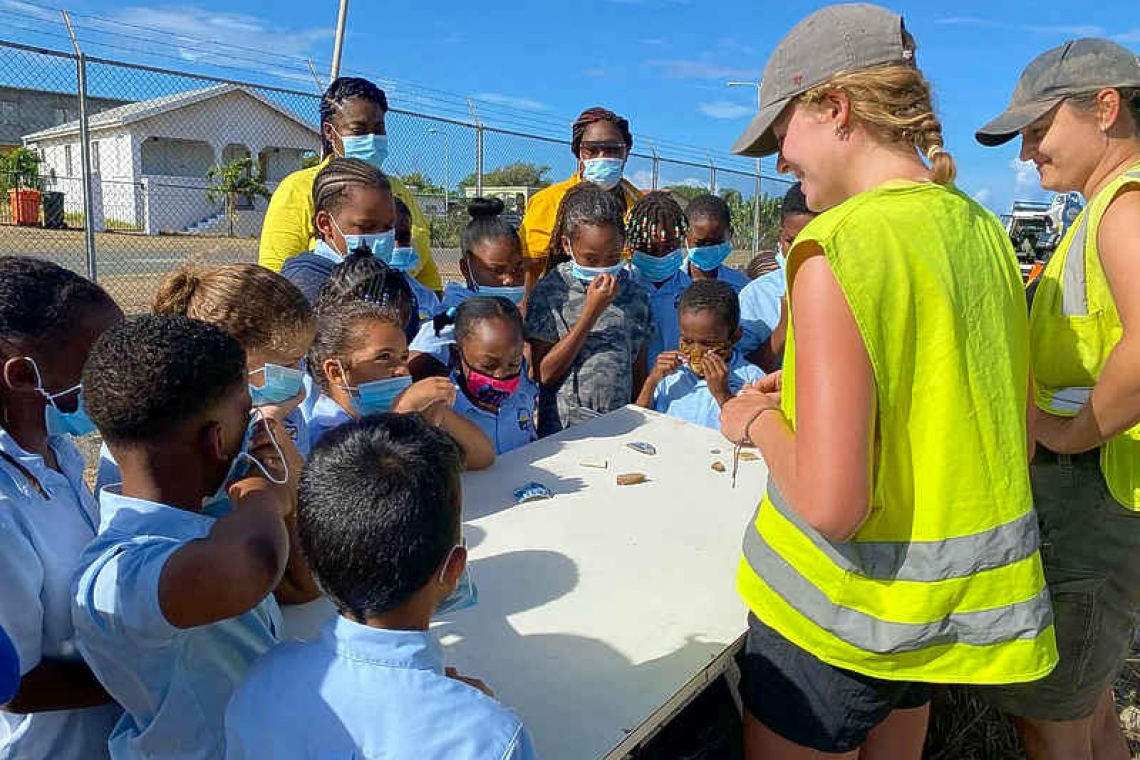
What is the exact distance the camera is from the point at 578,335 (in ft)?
9.96

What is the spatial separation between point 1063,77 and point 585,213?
181cm

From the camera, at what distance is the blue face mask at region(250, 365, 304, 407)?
170 cm

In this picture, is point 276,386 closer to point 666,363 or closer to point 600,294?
point 600,294

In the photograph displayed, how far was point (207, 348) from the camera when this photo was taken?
122 cm

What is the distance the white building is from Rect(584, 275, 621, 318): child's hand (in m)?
19.5

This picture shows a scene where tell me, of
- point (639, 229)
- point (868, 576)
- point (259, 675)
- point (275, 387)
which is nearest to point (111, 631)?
point (259, 675)

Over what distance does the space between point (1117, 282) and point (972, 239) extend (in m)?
0.56

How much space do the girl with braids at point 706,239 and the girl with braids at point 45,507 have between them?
3029 mm

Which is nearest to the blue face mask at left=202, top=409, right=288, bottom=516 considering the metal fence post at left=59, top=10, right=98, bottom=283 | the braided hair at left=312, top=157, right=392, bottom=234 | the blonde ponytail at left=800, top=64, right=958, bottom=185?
the blonde ponytail at left=800, top=64, right=958, bottom=185

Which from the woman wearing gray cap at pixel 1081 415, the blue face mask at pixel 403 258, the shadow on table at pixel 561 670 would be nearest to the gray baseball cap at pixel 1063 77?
the woman wearing gray cap at pixel 1081 415

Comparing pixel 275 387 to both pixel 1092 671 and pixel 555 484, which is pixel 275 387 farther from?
pixel 1092 671

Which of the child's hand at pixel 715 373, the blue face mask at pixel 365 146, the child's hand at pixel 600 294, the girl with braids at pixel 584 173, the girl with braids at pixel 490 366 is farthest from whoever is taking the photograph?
the girl with braids at pixel 584 173

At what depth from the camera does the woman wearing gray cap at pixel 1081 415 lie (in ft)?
5.35

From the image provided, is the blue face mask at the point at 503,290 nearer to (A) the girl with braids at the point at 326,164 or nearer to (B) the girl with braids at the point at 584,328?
(B) the girl with braids at the point at 584,328
